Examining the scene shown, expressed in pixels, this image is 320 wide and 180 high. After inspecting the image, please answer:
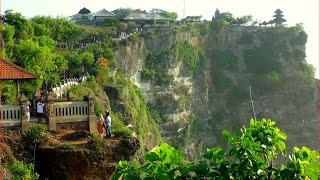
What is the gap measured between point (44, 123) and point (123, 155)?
2.71m

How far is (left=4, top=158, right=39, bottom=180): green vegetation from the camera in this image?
48.5 ft

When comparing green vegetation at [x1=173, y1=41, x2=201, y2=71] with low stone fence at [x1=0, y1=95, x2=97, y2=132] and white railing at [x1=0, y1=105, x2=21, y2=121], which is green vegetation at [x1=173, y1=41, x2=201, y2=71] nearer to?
Answer: low stone fence at [x1=0, y1=95, x2=97, y2=132]

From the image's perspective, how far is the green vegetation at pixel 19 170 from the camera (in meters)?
14.8

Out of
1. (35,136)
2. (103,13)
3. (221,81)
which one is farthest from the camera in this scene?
(103,13)

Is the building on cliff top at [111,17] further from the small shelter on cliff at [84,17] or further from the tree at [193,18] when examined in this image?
the tree at [193,18]

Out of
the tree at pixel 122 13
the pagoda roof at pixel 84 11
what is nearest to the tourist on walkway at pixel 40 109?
the tree at pixel 122 13

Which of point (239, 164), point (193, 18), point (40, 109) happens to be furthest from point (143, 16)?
point (239, 164)

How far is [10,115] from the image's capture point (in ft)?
55.0

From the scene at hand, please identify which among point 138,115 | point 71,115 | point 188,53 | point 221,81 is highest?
point 71,115

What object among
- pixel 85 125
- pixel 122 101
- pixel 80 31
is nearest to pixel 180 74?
pixel 80 31

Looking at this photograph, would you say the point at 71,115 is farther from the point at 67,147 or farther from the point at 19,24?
the point at 19,24

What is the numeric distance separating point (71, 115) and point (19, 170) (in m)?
3.16

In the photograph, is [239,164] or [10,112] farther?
[10,112]

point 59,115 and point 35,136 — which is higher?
point 59,115
